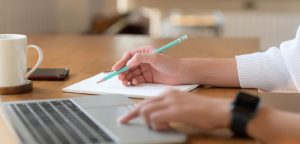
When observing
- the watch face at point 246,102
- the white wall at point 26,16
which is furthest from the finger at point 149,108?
the white wall at point 26,16

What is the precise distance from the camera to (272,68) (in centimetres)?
118

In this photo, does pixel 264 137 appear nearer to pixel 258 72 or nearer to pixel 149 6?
pixel 258 72

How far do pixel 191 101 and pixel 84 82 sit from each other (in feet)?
1.40

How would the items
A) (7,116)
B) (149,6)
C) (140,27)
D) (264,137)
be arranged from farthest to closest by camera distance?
(149,6), (140,27), (7,116), (264,137)

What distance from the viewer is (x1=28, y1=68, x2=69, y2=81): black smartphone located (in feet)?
3.92

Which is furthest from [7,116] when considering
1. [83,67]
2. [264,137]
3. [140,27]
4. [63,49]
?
[140,27]

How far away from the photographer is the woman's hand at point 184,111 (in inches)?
29.6

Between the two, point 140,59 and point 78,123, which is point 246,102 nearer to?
point 78,123

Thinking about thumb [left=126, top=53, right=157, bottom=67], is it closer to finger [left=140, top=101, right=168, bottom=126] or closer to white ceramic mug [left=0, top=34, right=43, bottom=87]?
white ceramic mug [left=0, top=34, right=43, bottom=87]

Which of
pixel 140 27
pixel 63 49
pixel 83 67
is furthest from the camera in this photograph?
pixel 140 27

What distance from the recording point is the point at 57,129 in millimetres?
769

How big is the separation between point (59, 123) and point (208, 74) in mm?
433

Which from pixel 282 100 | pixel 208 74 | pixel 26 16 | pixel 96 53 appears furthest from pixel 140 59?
pixel 26 16

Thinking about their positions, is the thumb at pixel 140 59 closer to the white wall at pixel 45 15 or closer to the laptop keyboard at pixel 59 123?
the laptop keyboard at pixel 59 123
